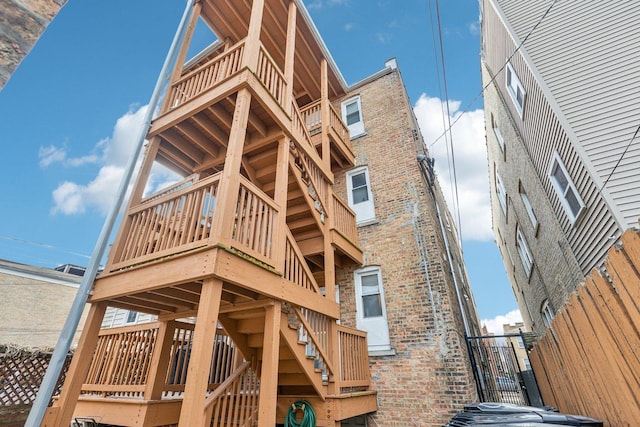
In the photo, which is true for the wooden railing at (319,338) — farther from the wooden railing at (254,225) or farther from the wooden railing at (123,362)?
the wooden railing at (123,362)

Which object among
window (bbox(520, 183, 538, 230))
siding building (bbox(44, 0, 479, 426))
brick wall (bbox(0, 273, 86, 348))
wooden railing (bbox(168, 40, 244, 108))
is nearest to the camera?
siding building (bbox(44, 0, 479, 426))

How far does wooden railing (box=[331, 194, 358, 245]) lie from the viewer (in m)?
7.23

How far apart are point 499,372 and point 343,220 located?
21.0 feet

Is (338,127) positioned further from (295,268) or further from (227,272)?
(227,272)

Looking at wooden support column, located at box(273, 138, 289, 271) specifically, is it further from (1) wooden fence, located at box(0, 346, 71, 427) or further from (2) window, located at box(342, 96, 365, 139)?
(1) wooden fence, located at box(0, 346, 71, 427)

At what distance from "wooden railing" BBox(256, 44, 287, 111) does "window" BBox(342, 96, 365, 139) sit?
14.5 ft

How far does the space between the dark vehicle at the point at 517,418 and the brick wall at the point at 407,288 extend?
2.39m

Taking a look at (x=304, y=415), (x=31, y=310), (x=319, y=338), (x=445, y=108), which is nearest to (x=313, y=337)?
(x=319, y=338)

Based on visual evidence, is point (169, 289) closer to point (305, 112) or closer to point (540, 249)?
point (305, 112)

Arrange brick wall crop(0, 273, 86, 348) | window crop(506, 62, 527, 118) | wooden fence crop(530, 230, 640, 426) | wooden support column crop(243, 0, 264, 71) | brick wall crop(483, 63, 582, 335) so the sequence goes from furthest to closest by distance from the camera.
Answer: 1. brick wall crop(0, 273, 86, 348)
2. window crop(506, 62, 527, 118)
3. brick wall crop(483, 63, 582, 335)
4. wooden support column crop(243, 0, 264, 71)
5. wooden fence crop(530, 230, 640, 426)

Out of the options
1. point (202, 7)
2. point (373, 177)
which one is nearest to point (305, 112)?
point (373, 177)

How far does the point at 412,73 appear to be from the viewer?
37.0 ft

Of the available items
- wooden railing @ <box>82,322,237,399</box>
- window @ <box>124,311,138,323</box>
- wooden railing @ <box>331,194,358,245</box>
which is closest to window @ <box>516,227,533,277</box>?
wooden railing @ <box>331,194,358,245</box>

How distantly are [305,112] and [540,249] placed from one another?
8391 millimetres
